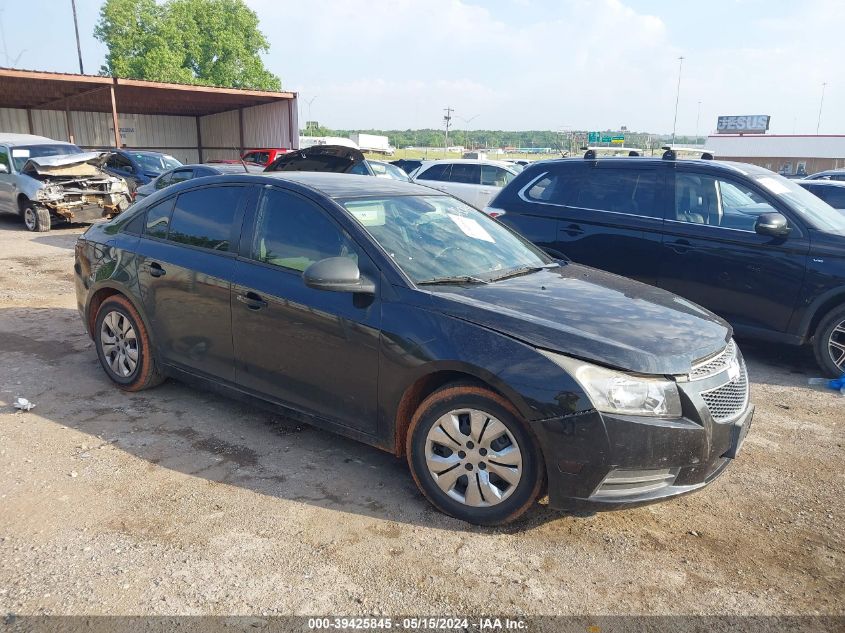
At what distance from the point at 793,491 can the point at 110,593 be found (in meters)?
3.65

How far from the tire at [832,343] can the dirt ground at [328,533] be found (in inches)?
47.1

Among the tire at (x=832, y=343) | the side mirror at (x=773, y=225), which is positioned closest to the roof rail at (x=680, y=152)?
the side mirror at (x=773, y=225)

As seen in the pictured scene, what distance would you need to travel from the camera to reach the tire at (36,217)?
13.7 m

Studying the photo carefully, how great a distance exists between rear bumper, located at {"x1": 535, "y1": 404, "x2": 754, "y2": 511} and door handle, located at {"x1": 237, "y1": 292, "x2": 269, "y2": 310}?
187cm

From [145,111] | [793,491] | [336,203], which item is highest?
[145,111]

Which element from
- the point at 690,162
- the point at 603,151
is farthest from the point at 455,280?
the point at 603,151

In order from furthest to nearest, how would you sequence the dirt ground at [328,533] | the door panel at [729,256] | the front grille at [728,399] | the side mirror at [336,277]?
the door panel at [729,256] < the side mirror at [336,277] < the front grille at [728,399] < the dirt ground at [328,533]

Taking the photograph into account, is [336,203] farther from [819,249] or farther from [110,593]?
[819,249]

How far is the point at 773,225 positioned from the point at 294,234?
4.31 meters

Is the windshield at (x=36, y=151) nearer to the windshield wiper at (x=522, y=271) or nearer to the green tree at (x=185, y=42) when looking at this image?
the windshield wiper at (x=522, y=271)

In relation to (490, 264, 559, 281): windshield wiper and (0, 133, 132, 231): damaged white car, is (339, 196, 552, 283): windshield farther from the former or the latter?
(0, 133, 132, 231): damaged white car

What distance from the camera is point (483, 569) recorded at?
2.96 m

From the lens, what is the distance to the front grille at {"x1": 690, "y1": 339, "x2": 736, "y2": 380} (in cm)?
316

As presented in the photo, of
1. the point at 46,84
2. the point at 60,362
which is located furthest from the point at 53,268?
the point at 46,84
